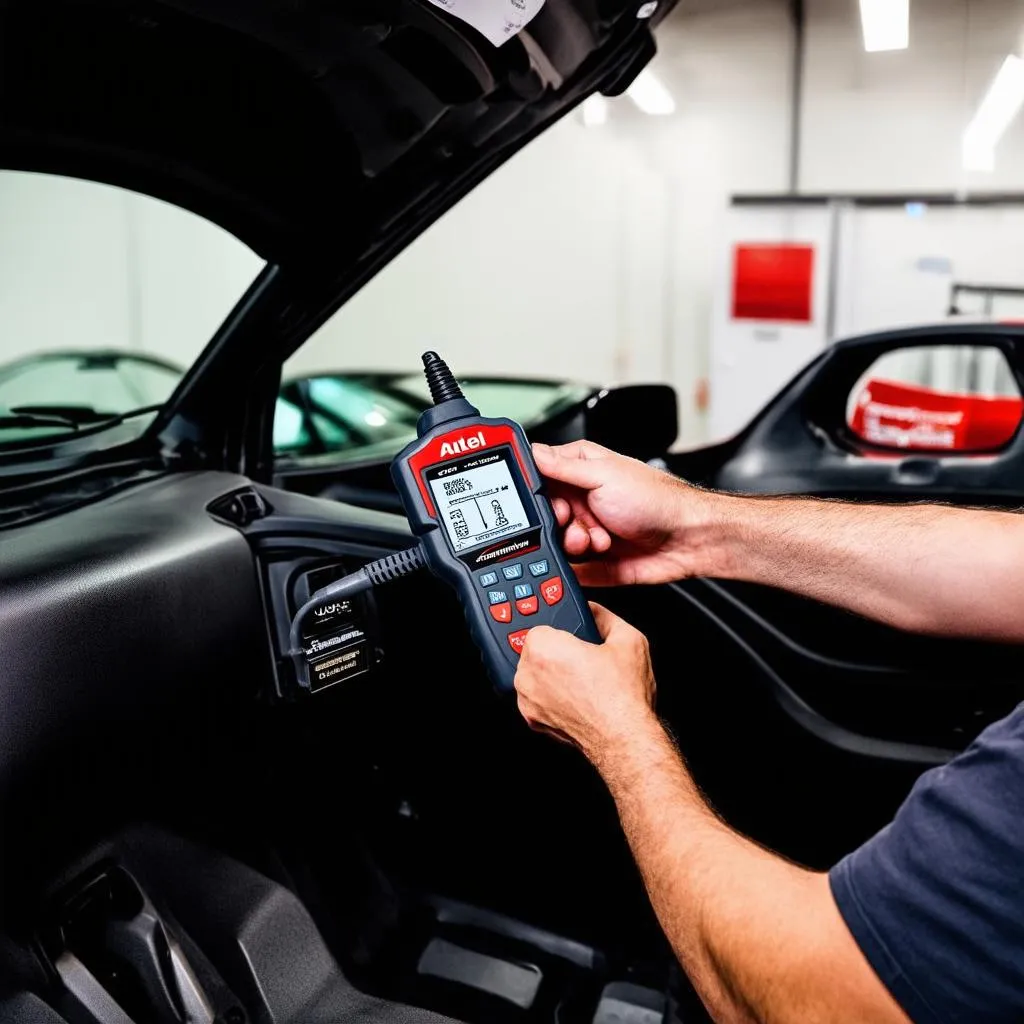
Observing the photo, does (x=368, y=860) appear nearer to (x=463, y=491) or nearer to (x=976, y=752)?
(x=463, y=491)

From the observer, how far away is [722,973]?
2.50ft

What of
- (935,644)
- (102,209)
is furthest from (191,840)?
(102,209)

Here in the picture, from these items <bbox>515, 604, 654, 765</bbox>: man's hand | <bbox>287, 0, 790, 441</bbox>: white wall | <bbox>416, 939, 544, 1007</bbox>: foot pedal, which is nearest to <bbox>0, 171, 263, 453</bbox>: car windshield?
<bbox>287, 0, 790, 441</bbox>: white wall

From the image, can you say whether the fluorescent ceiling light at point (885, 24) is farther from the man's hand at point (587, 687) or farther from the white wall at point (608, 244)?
the man's hand at point (587, 687)

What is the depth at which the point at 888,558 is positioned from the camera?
119 centimetres

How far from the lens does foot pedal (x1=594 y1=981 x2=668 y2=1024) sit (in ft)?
4.75

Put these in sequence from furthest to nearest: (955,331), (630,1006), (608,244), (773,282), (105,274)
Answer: (608,244), (773,282), (105,274), (955,331), (630,1006)

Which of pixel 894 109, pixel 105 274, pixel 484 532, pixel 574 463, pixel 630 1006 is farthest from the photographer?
pixel 894 109

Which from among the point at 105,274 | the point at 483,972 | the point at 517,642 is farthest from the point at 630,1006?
the point at 105,274

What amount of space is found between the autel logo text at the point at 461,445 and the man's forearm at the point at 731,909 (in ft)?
1.06

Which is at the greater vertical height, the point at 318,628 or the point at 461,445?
the point at 461,445

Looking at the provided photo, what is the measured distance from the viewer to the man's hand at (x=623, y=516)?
117 cm

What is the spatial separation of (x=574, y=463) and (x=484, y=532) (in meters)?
0.18

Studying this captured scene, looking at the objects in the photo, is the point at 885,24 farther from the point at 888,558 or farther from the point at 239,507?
the point at 239,507
